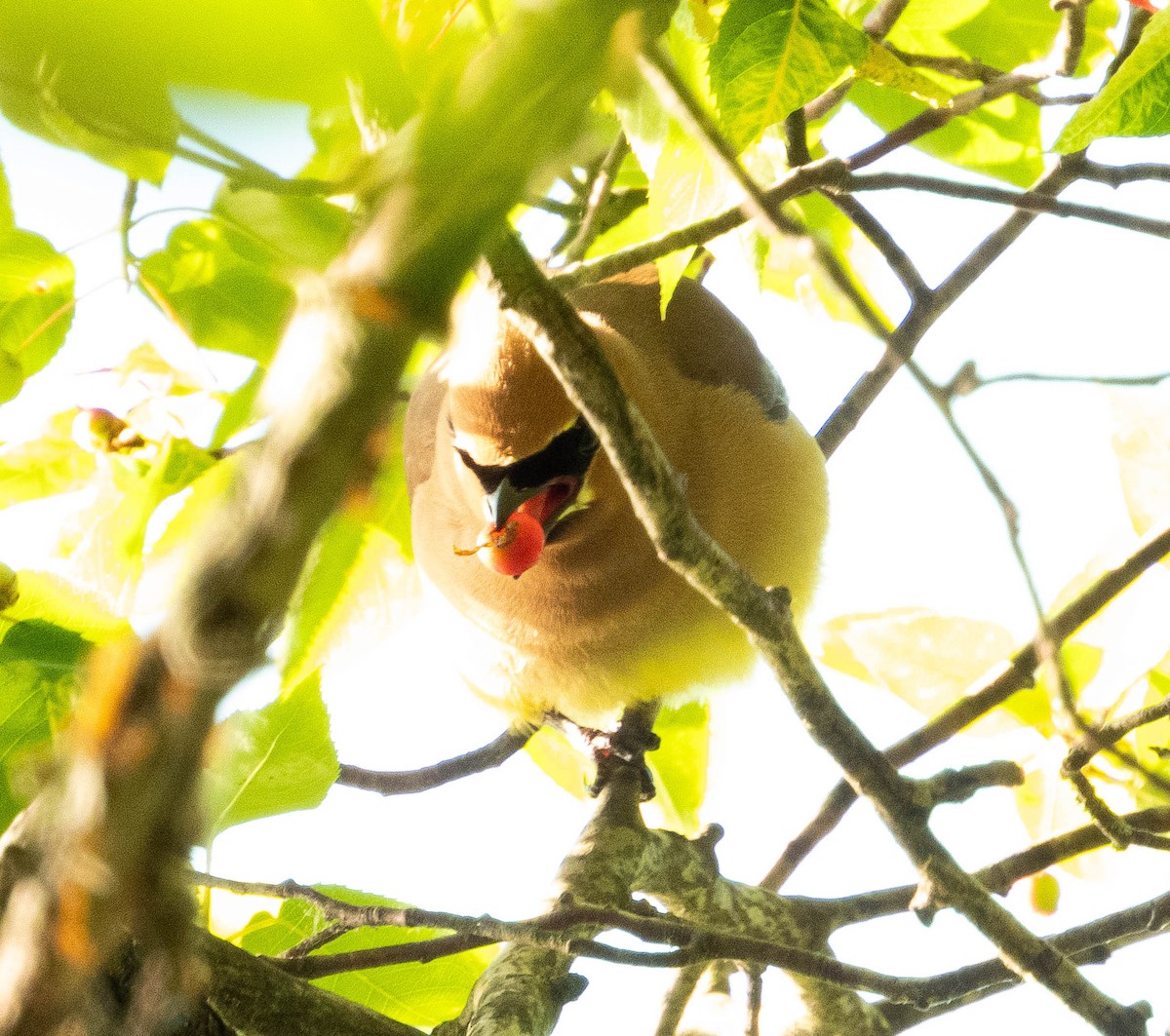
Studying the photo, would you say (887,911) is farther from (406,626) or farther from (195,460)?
(195,460)

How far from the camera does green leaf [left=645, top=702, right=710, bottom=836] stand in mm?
3391

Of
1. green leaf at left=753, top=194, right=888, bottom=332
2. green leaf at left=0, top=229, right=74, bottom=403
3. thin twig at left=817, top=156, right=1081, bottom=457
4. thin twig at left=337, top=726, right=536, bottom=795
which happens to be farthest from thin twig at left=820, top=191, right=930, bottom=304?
thin twig at left=337, top=726, right=536, bottom=795

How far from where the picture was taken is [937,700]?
9.66 ft

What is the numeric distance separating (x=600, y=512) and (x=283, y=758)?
124 centimetres

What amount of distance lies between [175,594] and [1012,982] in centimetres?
220

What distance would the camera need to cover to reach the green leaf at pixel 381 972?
238 cm

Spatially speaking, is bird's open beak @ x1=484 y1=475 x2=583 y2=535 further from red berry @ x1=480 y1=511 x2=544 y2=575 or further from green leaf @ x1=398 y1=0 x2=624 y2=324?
green leaf @ x1=398 y1=0 x2=624 y2=324

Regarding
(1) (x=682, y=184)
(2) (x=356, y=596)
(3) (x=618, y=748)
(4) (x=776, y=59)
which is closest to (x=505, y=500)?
(2) (x=356, y=596)

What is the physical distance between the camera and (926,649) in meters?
2.93

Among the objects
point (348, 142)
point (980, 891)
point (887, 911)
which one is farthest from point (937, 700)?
point (348, 142)

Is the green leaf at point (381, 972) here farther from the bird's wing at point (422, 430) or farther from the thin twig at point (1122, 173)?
the thin twig at point (1122, 173)

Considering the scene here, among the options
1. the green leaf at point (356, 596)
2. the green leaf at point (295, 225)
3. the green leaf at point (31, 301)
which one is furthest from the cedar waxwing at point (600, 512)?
the green leaf at point (295, 225)

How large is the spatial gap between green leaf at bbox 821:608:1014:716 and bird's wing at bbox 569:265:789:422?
2.56 ft

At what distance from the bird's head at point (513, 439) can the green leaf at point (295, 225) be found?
163cm
